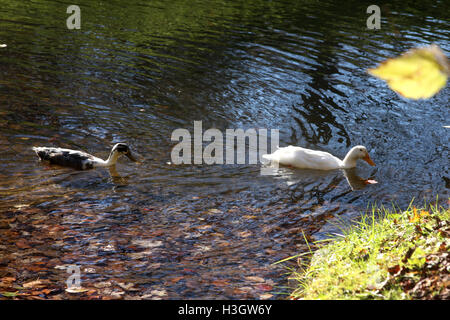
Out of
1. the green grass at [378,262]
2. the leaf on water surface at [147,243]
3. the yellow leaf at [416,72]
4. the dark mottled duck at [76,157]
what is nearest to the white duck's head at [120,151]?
the dark mottled duck at [76,157]

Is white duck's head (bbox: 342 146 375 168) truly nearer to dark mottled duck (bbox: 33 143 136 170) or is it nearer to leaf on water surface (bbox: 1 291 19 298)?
dark mottled duck (bbox: 33 143 136 170)

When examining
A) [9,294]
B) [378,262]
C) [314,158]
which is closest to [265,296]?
[378,262]

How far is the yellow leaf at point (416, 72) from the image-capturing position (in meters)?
1.97

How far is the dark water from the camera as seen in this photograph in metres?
5.69

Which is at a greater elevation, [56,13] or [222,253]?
[56,13]

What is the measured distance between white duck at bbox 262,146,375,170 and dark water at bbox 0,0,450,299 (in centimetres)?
20

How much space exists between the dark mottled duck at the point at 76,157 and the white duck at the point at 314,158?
253cm

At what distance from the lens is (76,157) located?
8.21 meters

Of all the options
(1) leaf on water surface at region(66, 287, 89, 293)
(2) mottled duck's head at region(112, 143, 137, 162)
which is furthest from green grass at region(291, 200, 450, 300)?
(2) mottled duck's head at region(112, 143, 137, 162)

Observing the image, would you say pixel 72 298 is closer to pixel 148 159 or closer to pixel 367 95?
pixel 148 159

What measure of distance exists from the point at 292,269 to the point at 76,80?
8.16 meters

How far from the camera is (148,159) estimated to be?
339 inches

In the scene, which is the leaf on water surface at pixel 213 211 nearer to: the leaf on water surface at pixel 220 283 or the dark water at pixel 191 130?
the dark water at pixel 191 130
